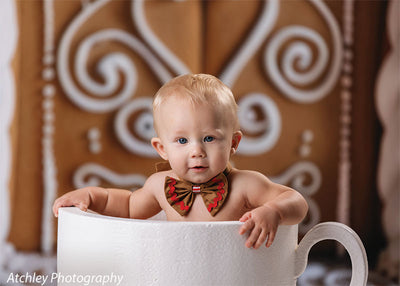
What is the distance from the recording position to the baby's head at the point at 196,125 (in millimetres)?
558

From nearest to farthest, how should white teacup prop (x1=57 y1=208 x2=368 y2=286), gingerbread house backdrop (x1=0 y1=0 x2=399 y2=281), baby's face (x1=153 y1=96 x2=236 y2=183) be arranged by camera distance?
1. white teacup prop (x1=57 y1=208 x2=368 y2=286)
2. baby's face (x1=153 y1=96 x2=236 y2=183)
3. gingerbread house backdrop (x1=0 y1=0 x2=399 y2=281)

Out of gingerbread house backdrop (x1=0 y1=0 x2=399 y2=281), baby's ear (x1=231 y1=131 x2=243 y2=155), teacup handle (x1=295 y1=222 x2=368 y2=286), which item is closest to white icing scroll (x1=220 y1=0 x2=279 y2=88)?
gingerbread house backdrop (x1=0 y1=0 x2=399 y2=281)

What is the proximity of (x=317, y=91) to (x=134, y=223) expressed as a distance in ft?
2.09

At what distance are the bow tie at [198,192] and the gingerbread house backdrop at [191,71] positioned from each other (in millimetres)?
350

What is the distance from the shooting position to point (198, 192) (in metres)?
0.60

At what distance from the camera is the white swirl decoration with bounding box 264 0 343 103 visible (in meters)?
0.97

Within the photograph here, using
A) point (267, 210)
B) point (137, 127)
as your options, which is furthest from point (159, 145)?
point (137, 127)

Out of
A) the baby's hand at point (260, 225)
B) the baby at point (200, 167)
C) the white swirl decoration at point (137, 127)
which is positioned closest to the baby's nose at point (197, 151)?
the baby at point (200, 167)

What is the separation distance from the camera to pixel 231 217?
0.59 m

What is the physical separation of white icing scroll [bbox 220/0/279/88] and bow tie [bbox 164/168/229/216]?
0.38 m

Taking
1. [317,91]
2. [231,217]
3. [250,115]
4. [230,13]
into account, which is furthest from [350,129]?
[231,217]

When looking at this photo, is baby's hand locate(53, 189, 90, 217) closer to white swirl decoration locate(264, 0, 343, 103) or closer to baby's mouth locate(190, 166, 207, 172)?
baby's mouth locate(190, 166, 207, 172)

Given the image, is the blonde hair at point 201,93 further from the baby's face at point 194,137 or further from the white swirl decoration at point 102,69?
the white swirl decoration at point 102,69

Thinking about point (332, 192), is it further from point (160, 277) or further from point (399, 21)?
point (160, 277)
